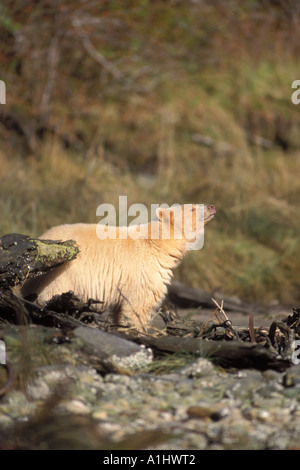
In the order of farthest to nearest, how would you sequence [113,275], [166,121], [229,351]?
1. [166,121]
2. [113,275]
3. [229,351]

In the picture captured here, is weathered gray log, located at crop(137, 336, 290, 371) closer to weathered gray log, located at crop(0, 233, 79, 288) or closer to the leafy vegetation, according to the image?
weathered gray log, located at crop(0, 233, 79, 288)

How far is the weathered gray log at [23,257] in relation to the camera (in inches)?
174

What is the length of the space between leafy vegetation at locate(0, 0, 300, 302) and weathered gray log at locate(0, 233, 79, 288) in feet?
8.35

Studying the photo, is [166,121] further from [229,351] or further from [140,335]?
[229,351]

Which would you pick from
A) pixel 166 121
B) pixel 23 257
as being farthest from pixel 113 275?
pixel 166 121

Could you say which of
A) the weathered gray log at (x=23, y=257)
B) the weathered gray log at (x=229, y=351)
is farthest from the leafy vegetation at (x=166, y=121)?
the weathered gray log at (x=229, y=351)

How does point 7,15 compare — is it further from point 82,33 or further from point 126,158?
point 126,158

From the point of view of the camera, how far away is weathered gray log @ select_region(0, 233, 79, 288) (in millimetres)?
4422

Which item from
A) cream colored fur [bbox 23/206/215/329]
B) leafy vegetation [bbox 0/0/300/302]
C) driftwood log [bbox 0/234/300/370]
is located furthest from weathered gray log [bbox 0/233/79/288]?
leafy vegetation [bbox 0/0/300/302]

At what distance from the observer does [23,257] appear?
446 centimetres

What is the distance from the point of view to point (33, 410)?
335 centimetres

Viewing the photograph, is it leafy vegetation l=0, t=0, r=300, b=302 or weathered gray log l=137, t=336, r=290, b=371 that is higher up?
leafy vegetation l=0, t=0, r=300, b=302

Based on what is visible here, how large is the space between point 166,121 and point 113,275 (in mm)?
6972

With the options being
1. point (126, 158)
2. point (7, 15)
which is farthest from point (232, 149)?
point (7, 15)
